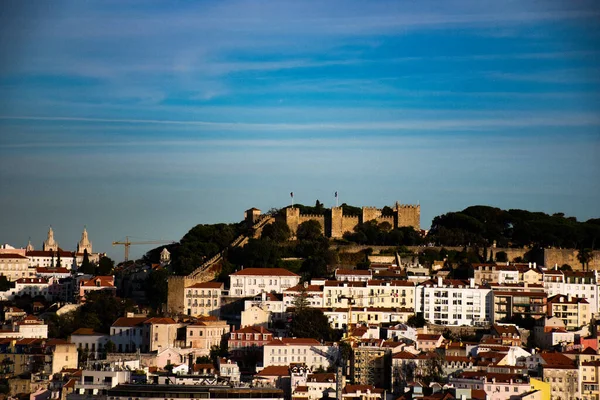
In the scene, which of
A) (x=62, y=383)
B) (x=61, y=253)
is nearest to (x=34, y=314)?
(x=62, y=383)

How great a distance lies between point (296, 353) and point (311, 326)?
2.56m

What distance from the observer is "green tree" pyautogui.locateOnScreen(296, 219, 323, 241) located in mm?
63062

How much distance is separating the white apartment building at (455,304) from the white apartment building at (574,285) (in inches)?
149

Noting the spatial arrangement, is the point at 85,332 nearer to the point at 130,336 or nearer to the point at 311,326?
the point at 130,336

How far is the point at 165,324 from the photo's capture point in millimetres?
52156

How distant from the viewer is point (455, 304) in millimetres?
55281

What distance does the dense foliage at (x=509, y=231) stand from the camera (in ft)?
208

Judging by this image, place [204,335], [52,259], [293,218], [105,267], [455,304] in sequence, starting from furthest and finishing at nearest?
[52,259] → [105,267] → [293,218] → [455,304] → [204,335]

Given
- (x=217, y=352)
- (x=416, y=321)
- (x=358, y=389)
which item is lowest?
(x=358, y=389)

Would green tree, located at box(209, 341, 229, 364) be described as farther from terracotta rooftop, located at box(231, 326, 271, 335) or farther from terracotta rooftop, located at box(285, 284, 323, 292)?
terracotta rooftop, located at box(285, 284, 323, 292)

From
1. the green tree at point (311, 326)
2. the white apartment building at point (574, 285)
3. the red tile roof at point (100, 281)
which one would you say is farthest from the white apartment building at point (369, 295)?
the red tile roof at point (100, 281)

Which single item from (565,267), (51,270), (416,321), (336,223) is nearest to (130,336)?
(416,321)

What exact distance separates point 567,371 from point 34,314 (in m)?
24.5

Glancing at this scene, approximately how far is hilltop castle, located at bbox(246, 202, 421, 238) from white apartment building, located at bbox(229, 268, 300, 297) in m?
6.54
